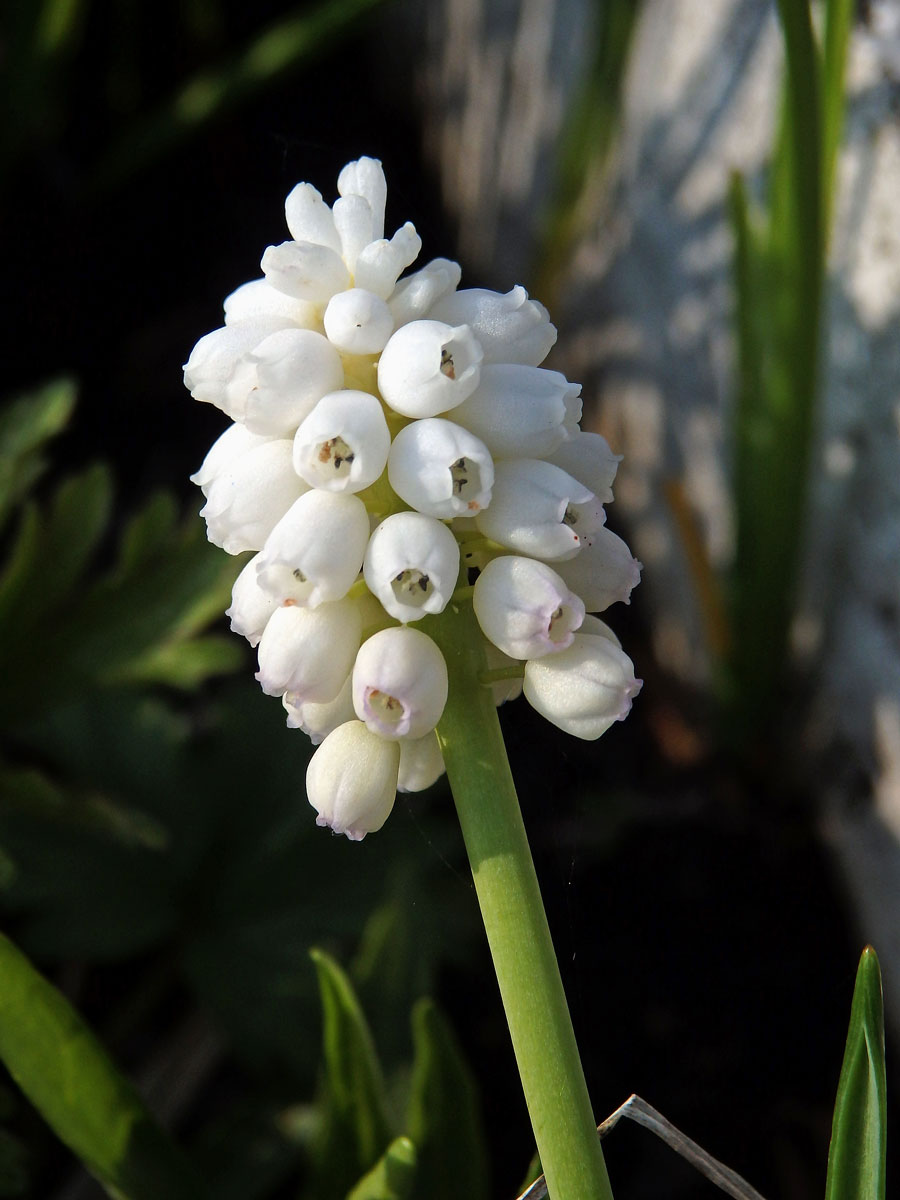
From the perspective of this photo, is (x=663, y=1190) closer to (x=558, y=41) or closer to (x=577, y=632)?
(x=577, y=632)

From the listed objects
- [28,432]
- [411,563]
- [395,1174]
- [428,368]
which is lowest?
[395,1174]

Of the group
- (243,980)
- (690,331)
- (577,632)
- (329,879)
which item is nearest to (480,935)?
(329,879)

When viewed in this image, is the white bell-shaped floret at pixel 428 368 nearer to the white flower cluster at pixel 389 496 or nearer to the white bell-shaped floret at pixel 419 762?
the white flower cluster at pixel 389 496

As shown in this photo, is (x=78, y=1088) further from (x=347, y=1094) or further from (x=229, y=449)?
(x=229, y=449)

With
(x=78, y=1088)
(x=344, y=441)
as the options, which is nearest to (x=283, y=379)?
(x=344, y=441)

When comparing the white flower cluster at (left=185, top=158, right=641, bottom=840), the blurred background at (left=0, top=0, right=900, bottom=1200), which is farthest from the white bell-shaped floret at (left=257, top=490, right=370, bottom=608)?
the blurred background at (left=0, top=0, right=900, bottom=1200)

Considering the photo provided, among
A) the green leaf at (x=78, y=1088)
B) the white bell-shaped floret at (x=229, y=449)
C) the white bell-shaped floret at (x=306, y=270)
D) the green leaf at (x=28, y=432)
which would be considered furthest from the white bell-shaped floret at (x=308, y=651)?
the green leaf at (x=28, y=432)
